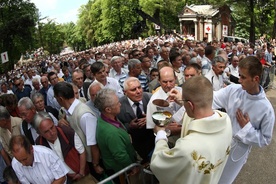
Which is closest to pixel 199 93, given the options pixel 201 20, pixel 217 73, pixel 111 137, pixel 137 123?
pixel 111 137

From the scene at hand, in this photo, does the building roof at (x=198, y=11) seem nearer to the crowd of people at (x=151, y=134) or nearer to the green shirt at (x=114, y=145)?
the crowd of people at (x=151, y=134)

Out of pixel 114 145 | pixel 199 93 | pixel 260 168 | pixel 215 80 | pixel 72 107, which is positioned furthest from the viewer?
pixel 215 80

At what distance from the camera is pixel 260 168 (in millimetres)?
5273

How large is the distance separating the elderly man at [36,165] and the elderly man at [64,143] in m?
0.23

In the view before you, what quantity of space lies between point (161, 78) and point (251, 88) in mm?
1290

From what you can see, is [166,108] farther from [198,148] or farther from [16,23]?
[16,23]

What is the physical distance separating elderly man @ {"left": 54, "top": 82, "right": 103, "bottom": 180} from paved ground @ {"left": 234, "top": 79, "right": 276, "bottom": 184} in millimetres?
2630

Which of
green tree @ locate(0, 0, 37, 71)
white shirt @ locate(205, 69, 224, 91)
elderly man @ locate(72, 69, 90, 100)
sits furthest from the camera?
green tree @ locate(0, 0, 37, 71)

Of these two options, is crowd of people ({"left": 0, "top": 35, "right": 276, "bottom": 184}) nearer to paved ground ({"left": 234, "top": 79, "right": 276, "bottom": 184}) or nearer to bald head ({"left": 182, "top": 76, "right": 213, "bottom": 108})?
bald head ({"left": 182, "top": 76, "right": 213, "bottom": 108})

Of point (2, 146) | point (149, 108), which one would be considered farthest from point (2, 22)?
point (149, 108)

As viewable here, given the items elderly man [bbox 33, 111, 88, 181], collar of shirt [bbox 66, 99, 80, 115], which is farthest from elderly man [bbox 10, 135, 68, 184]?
collar of shirt [bbox 66, 99, 80, 115]

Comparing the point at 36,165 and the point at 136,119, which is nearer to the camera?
the point at 36,165

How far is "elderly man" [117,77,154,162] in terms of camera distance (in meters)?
3.81

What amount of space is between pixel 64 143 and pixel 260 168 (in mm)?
3787
